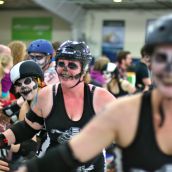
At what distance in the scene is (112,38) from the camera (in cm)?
1806

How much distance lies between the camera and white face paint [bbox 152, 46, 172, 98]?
1491mm

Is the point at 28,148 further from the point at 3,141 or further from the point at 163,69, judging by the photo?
the point at 163,69

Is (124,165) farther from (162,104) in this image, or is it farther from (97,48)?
(97,48)

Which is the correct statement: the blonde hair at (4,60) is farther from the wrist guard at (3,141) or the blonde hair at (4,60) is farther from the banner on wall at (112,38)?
the banner on wall at (112,38)

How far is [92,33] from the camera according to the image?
61.3 feet

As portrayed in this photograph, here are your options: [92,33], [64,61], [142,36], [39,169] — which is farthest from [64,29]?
[39,169]

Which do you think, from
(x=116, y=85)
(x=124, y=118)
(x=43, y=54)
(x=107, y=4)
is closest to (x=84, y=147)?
(x=124, y=118)

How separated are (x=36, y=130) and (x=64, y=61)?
50cm

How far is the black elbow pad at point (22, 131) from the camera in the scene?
9.18 feet

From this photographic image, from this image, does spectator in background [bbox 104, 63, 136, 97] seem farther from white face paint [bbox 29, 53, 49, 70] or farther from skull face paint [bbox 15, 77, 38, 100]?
skull face paint [bbox 15, 77, 38, 100]

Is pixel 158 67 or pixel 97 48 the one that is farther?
pixel 97 48

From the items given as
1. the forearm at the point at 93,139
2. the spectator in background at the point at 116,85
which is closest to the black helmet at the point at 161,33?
the forearm at the point at 93,139

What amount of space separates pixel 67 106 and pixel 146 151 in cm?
127

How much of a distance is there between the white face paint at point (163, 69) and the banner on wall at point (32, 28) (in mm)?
17555
